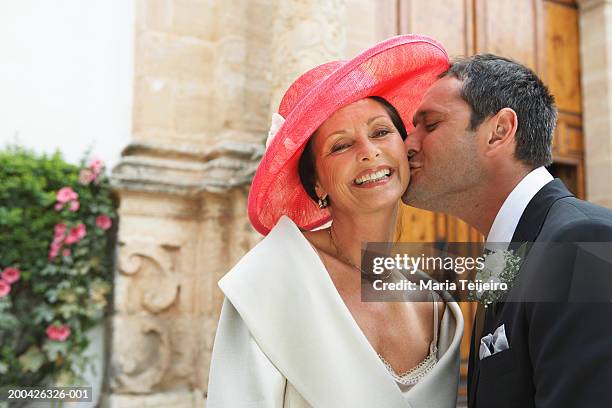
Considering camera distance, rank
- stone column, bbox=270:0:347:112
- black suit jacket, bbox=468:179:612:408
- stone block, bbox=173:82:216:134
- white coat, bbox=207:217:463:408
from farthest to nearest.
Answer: stone block, bbox=173:82:216:134 < stone column, bbox=270:0:347:112 < white coat, bbox=207:217:463:408 < black suit jacket, bbox=468:179:612:408

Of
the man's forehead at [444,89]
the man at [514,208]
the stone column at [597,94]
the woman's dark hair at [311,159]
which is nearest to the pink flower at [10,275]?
the woman's dark hair at [311,159]

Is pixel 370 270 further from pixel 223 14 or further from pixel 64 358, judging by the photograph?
pixel 223 14

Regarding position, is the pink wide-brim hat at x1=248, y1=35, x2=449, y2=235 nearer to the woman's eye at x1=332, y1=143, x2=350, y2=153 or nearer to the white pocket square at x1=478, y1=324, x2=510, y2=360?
the woman's eye at x1=332, y1=143, x2=350, y2=153

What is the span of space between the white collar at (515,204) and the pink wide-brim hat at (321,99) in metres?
0.46

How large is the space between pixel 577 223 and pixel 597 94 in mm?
4744

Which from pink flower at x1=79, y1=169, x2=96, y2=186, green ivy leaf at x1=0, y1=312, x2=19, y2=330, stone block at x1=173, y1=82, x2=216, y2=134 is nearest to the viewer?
green ivy leaf at x1=0, y1=312, x2=19, y2=330

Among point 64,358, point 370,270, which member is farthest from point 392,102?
point 64,358

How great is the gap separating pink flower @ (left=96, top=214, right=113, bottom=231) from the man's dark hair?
2.71m

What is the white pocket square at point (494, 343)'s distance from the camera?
4.70 ft

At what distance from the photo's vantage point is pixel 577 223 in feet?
4.35

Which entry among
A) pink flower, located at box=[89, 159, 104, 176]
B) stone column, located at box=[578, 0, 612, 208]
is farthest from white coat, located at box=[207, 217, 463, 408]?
stone column, located at box=[578, 0, 612, 208]

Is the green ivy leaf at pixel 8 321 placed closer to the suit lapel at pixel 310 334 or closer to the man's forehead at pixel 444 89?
the suit lapel at pixel 310 334

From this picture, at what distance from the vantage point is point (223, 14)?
4348mm

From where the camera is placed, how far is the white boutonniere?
1.50m
